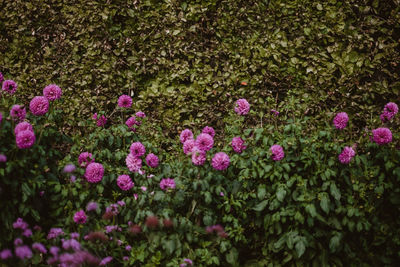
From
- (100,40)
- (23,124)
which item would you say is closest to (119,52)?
(100,40)

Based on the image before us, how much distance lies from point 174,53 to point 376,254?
272cm

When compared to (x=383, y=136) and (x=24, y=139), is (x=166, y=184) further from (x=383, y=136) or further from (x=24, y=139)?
(x=383, y=136)

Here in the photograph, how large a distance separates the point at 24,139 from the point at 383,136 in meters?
2.38

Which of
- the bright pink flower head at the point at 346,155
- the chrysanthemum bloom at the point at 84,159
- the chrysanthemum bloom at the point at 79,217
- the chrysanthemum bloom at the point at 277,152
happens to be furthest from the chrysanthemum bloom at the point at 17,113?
the bright pink flower head at the point at 346,155

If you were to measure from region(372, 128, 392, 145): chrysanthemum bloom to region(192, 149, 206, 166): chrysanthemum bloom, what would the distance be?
1.22 metres

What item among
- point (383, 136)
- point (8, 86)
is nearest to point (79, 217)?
point (8, 86)

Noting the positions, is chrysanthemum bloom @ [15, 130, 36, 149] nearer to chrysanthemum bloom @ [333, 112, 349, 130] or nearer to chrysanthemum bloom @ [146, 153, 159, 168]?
chrysanthemum bloom @ [146, 153, 159, 168]

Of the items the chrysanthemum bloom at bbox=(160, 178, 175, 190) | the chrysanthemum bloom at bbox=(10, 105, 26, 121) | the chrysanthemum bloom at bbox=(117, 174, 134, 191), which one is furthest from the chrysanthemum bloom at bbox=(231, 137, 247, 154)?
the chrysanthemum bloom at bbox=(10, 105, 26, 121)

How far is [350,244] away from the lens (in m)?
2.30

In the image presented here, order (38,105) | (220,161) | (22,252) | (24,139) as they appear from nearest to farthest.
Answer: (22,252) < (24,139) < (220,161) < (38,105)

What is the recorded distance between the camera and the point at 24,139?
78.4 inches

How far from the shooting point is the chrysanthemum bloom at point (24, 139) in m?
1.98

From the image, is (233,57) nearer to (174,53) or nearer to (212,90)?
(212,90)

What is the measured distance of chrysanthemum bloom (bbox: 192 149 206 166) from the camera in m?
2.18
